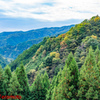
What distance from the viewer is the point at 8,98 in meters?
17.5

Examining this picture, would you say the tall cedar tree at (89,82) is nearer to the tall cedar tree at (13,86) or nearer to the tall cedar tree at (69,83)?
the tall cedar tree at (69,83)

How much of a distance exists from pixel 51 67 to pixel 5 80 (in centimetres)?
2826

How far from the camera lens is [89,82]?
12742mm

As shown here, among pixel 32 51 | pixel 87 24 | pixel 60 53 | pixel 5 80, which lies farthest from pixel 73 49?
pixel 32 51

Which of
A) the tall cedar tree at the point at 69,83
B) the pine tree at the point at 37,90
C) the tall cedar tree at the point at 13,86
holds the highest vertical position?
the tall cedar tree at the point at 69,83

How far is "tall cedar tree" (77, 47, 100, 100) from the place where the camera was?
12.5 m

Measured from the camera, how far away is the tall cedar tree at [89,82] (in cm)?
1246

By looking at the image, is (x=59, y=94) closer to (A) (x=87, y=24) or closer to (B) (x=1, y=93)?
(B) (x=1, y=93)

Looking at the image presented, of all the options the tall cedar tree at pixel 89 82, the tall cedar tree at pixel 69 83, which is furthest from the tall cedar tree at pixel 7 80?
the tall cedar tree at pixel 89 82

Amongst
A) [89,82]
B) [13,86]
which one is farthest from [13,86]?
[89,82]

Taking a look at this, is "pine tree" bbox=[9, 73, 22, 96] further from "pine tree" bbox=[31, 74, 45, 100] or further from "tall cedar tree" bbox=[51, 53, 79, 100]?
"tall cedar tree" bbox=[51, 53, 79, 100]

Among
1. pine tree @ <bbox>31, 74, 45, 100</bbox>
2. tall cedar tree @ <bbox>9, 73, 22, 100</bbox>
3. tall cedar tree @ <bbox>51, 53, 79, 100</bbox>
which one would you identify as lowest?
pine tree @ <bbox>31, 74, 45, 100</bbox>

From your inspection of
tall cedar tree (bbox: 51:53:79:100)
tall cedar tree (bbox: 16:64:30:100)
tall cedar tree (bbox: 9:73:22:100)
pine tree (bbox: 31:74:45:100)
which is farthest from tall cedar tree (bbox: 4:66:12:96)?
tall cedar tree (bbox: 51:53:79:100)

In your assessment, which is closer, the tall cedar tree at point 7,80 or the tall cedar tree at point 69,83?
the tall cedar tree at point 69,83
